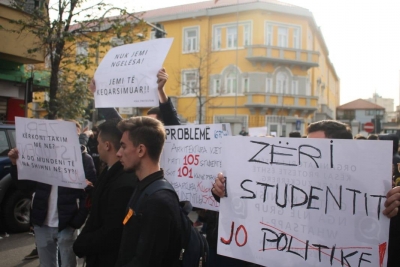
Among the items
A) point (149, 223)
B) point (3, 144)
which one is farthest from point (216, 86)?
point (149, 223)

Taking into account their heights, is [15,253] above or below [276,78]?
below

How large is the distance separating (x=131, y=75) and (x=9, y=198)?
4563 mm

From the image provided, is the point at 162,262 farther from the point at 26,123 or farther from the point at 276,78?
the point at 276,78

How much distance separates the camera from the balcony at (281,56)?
2922 centimetres

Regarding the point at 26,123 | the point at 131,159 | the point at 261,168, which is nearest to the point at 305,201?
the point at 261,168

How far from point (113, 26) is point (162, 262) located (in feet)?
31.9

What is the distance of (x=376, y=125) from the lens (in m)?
28.3

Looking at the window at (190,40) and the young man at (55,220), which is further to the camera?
the window at (190,40)

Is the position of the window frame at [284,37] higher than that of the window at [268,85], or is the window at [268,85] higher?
the window frame at [284,37]

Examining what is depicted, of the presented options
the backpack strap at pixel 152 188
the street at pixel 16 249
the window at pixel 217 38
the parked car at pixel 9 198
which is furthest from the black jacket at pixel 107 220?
the window at pixel 217 38

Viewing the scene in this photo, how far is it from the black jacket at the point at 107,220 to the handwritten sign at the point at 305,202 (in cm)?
69

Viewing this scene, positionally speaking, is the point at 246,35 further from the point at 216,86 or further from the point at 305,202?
the point at 305,202

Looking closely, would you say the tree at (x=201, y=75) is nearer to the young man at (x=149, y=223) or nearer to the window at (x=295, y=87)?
the window at (x=295, y=87)

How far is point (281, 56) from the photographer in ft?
97.6
